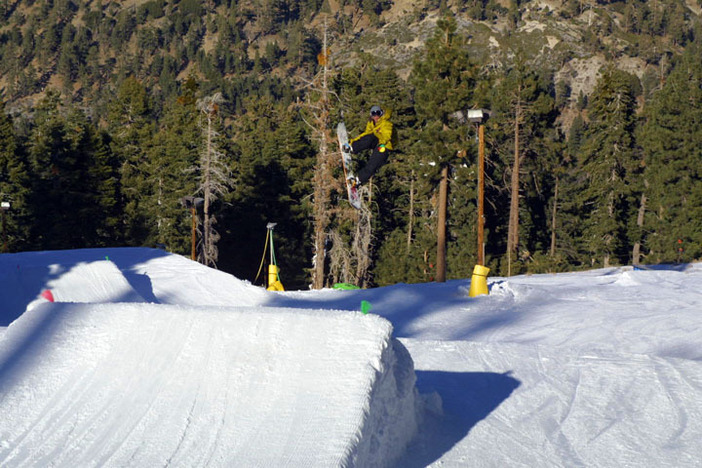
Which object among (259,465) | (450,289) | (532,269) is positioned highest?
(259,465)

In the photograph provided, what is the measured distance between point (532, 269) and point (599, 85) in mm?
18579

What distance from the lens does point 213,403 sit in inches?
227

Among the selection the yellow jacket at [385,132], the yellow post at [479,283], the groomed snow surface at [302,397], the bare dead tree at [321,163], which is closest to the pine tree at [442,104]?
the bare dead tree at [321,163]

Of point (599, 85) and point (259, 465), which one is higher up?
point (599, 85)

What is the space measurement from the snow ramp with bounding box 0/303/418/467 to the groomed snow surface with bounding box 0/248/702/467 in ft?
0.04

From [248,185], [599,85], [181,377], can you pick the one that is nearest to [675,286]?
[181,377]

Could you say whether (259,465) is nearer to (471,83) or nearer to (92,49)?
(471,83)

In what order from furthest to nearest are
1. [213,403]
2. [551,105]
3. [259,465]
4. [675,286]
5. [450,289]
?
[551,105] → [450,289] → [675,286] → [213,403] → [259,465]

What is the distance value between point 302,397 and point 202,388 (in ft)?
2.76

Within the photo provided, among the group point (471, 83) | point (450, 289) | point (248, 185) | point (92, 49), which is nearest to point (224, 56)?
point (92, 49)

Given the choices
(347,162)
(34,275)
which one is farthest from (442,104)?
(34,275)

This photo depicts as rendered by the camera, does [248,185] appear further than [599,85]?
Yes

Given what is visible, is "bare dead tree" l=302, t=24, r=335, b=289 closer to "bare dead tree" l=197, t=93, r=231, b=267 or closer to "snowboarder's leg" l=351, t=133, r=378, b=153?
"bare dead tree" l=197, t=93, r=231, b=267

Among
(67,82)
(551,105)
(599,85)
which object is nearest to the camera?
(551,105)
